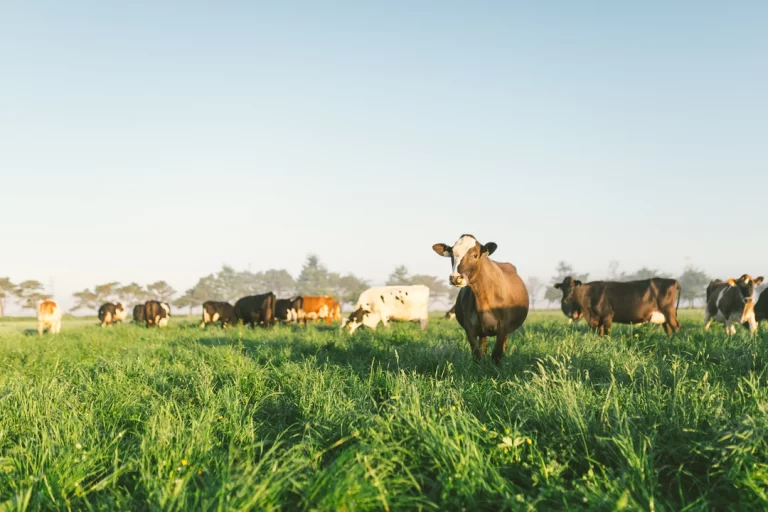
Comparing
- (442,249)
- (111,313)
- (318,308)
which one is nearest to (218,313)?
(318,308)

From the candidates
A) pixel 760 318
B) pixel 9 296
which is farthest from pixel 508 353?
pixel 9 296

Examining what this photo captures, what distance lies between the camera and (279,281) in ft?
364

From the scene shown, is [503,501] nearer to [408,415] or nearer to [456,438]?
[456,438]

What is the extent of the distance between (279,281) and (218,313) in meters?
84.8

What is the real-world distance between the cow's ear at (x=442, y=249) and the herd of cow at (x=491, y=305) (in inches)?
0.6

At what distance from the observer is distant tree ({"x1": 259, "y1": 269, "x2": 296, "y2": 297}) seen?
111 m

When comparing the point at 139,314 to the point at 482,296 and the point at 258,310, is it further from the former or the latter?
the point at 482,296

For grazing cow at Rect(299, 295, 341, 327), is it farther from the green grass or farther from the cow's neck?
the green grass

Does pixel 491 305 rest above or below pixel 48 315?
above

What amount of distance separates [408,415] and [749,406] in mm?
2497

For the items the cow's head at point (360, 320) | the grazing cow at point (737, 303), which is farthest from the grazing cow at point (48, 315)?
the grazing cow at point (737, 303)

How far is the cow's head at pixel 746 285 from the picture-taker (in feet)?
44.5

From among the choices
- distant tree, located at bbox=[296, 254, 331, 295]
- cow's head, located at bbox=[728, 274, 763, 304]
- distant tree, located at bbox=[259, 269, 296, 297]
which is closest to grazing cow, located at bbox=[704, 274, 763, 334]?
cow's head, located at bbox=[728, 274, 763, 304]

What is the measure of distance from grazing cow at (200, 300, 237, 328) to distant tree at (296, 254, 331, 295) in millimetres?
66577
